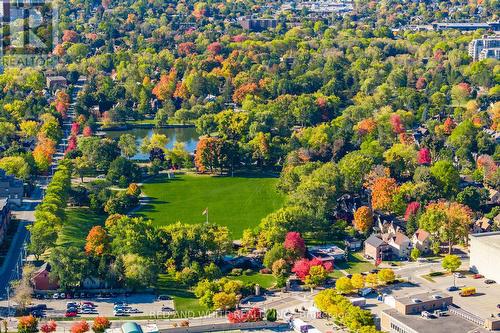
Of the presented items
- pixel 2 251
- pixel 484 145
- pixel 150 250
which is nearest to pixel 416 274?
pixel 150 250

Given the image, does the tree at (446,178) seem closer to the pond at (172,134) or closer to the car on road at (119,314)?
the pond at (172,134)

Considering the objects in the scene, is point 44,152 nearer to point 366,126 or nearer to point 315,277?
point 366,126

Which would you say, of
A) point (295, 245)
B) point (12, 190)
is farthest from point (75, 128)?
point (295, 245)

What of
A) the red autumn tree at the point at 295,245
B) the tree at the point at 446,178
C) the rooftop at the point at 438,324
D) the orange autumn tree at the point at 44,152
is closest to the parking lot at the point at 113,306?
the red autumn tree at the point at 295,245

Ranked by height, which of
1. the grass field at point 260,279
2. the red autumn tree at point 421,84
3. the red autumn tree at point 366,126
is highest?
the red autumn tree at point 421,84

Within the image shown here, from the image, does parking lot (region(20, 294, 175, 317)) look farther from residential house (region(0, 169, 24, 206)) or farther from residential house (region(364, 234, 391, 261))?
residential house (region(0, 169, 24, 206))

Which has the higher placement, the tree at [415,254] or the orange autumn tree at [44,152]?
the orange autumn tree at [44,152]

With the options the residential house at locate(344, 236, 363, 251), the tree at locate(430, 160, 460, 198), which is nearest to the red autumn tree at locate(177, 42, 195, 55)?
the tree at locate(430, 160, 460, 198)
